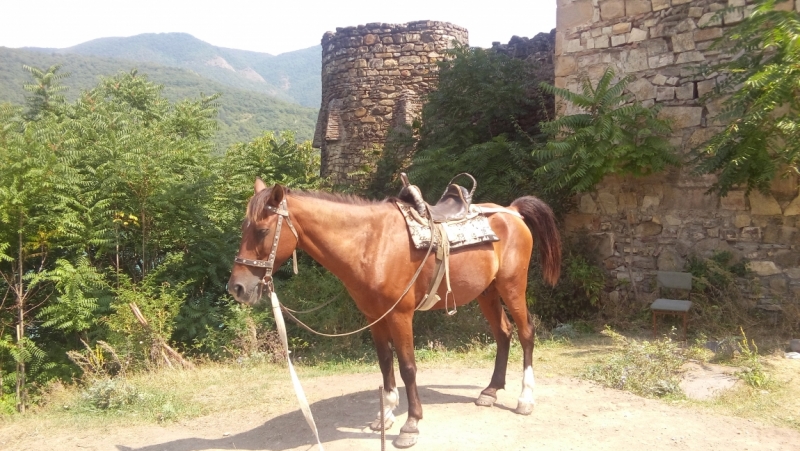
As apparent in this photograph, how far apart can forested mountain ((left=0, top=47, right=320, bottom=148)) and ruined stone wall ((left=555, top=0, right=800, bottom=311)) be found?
92.3 feet

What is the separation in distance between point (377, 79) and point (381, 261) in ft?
30.7

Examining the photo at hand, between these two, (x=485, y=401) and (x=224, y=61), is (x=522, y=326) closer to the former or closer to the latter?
(x=485, y=401)

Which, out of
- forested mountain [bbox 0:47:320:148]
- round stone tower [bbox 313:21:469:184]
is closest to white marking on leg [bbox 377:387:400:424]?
round stone tower [bbox 313:21:469:184]

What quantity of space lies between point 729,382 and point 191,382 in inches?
204

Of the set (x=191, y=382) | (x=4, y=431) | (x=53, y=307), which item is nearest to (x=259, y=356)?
(x=191, y=382)

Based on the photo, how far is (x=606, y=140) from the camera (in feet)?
24.5

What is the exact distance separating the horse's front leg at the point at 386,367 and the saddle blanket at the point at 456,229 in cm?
68

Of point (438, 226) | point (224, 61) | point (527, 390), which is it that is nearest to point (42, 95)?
point (438, 226)

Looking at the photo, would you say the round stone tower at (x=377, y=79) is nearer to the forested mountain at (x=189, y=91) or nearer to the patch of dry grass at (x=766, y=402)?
the patch of dry grass at (x=766, y=402)

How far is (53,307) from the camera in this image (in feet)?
28.3

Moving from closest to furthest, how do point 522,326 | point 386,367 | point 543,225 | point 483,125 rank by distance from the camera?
point 386,367
point 522,326
point 543,225
point 483,125

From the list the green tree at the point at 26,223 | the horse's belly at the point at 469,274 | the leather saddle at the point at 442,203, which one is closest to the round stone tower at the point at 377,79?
the green tree at the point at 26,223

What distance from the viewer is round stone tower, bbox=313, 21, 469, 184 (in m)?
12.7

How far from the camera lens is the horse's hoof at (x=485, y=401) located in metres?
4.84
